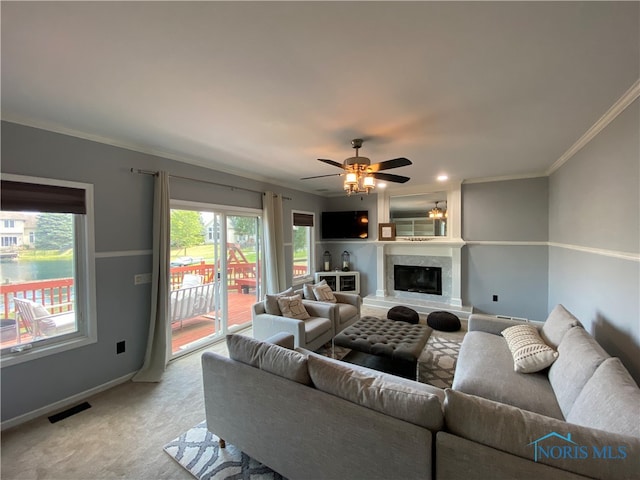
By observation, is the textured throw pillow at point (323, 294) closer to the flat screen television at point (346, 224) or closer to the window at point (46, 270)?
the flat screen television at point (346, 224)

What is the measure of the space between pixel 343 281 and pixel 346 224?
1.35m

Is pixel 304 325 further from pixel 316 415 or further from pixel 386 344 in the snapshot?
pixel 316 415

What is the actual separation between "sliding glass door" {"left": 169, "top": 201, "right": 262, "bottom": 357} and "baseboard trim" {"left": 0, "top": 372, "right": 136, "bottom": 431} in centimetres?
68

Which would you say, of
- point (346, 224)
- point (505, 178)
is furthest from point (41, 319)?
point (505, 178)

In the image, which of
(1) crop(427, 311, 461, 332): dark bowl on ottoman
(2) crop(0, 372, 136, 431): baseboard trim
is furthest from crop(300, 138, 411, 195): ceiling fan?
(2) crop(0, 372, 136, 431): baseboard trim

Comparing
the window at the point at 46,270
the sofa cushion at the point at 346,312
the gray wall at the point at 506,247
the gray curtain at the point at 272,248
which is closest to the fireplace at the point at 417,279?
the gray wall at the point at 506,247

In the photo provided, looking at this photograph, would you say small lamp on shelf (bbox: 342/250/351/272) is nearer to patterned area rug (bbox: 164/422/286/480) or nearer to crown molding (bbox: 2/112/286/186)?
crown molding (bbox: 2/112/286/186)

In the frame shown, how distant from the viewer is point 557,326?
247 cm

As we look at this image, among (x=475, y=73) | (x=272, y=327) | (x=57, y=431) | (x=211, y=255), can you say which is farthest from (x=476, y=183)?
(x=57, y=431)

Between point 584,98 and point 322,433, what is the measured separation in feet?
9.79

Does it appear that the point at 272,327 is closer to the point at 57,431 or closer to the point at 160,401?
the point at 160,401

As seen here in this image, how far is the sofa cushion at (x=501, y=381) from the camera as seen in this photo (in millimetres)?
1812

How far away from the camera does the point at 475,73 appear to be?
Answer: 1.70 metres

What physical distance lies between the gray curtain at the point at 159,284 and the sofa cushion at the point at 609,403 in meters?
3.68
